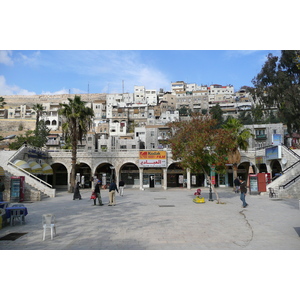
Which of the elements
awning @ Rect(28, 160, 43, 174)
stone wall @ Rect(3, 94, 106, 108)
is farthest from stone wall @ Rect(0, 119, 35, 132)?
awning @ Rect(28, 160, 43, 174)

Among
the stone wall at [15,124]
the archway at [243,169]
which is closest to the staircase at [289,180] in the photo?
the archway at [243,169]

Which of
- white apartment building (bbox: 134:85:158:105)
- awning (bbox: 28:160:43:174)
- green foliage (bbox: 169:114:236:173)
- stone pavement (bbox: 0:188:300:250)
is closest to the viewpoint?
stone pavement (bbox: 0:188:300:250)

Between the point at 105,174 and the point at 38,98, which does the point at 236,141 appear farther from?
the point at 38,98

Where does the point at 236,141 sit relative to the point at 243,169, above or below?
above

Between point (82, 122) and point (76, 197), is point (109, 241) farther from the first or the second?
point (82, 122)

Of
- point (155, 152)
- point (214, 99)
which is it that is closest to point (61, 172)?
point (155, 152)

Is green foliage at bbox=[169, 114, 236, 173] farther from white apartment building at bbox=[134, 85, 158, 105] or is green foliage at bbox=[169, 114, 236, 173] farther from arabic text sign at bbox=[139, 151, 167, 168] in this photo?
white apartment building at bbox=[134, 85, 158, 105]

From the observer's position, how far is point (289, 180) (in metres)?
23.0

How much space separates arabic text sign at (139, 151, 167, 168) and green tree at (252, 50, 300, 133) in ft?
45.4

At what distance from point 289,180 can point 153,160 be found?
16.1m

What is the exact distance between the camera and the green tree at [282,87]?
2125 cm

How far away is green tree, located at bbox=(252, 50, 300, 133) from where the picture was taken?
21.2m

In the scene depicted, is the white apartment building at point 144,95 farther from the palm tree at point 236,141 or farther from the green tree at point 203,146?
the green tree at point 203,146

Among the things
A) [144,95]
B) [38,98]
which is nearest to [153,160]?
[144,95]
